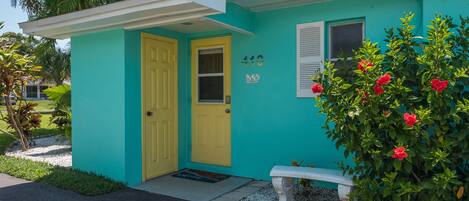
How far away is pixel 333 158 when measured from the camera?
4.81m

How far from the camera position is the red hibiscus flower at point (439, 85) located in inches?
117

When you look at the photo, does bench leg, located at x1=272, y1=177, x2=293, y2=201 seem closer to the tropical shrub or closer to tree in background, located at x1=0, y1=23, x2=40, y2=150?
tree in background, located at x1=0, y1=23, x2=40, y2=150

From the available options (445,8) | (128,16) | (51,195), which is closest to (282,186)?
(445,8)

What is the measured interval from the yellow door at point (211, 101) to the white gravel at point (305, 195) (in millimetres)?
1193

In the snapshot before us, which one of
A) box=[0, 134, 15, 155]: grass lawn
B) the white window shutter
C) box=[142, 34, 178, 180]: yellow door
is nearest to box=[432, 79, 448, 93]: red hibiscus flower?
the white window shutter

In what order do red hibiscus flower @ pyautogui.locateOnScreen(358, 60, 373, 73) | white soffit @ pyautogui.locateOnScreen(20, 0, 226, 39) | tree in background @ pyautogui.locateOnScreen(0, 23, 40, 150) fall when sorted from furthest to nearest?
tree in background @ pyautogui.locateOnScreen(0, 23, 40, 150)
white soffit @ pyautogui.locateOnScreen(20, 0, 226, 39)
red hibiscus flower @ pyautogui.locateOnScreen(358, 60, 373, 73)

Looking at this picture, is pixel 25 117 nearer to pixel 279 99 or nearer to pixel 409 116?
pixel 279 99

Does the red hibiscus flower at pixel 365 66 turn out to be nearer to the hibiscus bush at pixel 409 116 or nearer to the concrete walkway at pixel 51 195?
the hibiscus bush at pixel 409 116

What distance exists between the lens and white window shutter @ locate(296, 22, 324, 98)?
15.8ft

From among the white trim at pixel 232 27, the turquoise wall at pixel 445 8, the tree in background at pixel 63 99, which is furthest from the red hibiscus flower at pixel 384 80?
the tree in background at pixel 63 99

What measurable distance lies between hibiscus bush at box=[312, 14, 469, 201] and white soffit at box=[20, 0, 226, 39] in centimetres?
171

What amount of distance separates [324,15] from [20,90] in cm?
698

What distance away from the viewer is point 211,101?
19.8 feet

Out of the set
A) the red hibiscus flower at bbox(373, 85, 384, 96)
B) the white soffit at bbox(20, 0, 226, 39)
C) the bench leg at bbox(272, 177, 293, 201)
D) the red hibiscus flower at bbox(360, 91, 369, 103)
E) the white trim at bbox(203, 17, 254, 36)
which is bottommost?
the bench leg at bbox(272, 177, 293, 201)
